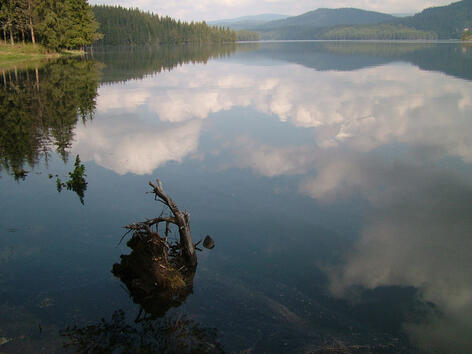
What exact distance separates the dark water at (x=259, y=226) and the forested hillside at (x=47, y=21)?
59.5 meters

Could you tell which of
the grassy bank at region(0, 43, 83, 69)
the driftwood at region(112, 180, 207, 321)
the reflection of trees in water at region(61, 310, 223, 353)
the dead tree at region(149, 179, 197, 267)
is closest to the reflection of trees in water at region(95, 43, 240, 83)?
the grassy bank at region(0, 43, 83, 69)

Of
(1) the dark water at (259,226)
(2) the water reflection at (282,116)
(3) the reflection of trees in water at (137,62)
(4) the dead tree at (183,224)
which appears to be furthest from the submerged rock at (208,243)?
(3) the reflection of trees in water at (137,62)

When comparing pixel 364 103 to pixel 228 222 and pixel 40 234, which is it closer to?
pixel 228 222

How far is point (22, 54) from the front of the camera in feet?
256

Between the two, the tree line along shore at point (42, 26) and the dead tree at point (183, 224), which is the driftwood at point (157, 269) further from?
the tree line along shore at point (42, 26)

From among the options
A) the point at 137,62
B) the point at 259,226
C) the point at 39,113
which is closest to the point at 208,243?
the point at 259,226

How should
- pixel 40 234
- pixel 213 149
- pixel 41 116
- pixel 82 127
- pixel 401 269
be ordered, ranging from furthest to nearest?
pixel 41 116, pixel 82 127, pixel 213 149, pixel 40 234, pixel 401 269

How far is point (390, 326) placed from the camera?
865 centimetres

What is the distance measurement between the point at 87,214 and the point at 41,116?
58.2ft

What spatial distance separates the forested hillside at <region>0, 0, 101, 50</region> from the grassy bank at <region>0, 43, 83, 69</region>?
146cm

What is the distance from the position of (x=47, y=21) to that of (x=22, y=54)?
840cm

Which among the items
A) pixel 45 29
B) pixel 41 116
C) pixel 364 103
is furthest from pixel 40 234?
pixel 45 29

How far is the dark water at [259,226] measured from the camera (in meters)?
8.61

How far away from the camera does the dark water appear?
861cm
